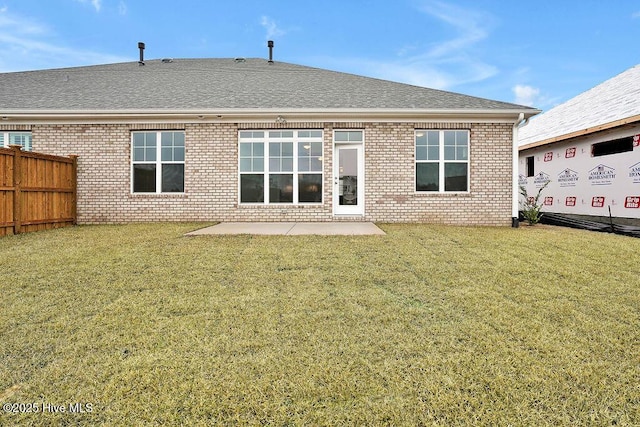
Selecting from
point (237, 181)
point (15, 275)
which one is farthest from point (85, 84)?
point (15, 275)

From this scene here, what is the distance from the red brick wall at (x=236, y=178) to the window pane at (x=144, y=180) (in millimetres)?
173

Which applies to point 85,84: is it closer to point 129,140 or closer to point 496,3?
point 129,140

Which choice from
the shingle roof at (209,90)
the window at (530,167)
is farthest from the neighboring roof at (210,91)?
the window at (530,167)

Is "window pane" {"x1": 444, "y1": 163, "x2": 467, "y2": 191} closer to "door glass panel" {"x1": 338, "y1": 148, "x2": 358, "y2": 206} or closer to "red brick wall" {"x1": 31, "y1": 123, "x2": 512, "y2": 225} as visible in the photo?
"red brick wall" {"x1": 31, "y1": 123, "x2": 512, "y2": 225}

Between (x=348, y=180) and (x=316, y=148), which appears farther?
(x=348, y=180)

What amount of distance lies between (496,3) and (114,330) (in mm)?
18842

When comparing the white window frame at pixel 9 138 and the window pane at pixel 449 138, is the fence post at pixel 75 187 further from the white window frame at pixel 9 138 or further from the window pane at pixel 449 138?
the window pane at pixel 449 138

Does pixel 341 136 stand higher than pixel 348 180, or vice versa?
pixel 341 136

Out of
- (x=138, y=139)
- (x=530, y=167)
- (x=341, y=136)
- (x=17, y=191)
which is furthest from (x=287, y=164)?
(x=530, y=167)

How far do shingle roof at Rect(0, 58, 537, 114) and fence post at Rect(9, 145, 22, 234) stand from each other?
2122 mm

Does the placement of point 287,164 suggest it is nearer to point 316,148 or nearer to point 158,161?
point 316,148

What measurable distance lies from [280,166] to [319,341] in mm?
7399

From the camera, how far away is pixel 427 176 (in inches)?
363

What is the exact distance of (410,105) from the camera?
29.3 ft
